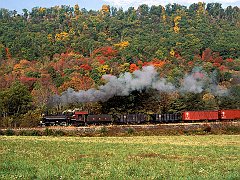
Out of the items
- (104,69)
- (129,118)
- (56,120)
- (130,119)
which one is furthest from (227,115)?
(104,69)

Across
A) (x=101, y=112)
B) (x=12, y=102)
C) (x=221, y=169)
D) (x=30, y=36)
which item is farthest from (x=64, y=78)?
(x=221, y=169)

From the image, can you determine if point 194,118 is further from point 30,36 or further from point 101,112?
point 30,36

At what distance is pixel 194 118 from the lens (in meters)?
75.4

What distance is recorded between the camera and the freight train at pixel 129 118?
7000 cm

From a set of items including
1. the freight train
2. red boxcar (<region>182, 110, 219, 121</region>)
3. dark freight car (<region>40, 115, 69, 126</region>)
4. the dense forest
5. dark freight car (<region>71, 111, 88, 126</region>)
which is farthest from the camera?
the dense forest

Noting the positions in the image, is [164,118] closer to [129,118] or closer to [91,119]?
[129,118]

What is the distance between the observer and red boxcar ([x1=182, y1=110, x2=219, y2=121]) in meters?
75.4

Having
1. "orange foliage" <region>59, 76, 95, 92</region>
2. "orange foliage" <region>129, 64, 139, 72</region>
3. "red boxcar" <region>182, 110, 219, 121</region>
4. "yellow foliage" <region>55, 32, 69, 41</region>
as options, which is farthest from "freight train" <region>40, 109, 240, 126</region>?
"yellow foliage" <region>55, 32, 69, 41</region>

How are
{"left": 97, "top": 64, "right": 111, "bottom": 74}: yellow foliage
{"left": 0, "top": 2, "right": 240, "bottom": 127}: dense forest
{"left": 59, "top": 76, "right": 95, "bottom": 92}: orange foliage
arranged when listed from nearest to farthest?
{"left": 0, "top": 2, "right": 240, "bottom": 127}: dense forest → {"left": 59, "top": 76, "right": 95, "bottom": 92}: orange foliage → {"left": 97, "top": 64, "right": 111, "bottom": 74}: yellow foliage

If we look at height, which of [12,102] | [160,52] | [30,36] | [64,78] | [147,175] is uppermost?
[30,36]

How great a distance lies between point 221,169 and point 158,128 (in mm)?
42993

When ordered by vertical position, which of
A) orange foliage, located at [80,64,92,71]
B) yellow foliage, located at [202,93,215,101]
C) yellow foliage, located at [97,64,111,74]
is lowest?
yellow foliage, located at [202,93,215,101]

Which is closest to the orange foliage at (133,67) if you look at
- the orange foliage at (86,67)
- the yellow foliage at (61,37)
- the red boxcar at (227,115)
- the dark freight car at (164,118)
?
the orange foliage at (86,67)

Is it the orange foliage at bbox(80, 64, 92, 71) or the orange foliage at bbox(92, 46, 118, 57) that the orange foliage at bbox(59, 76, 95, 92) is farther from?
the orange foliage at bbox(92, 46, 118, 57)
